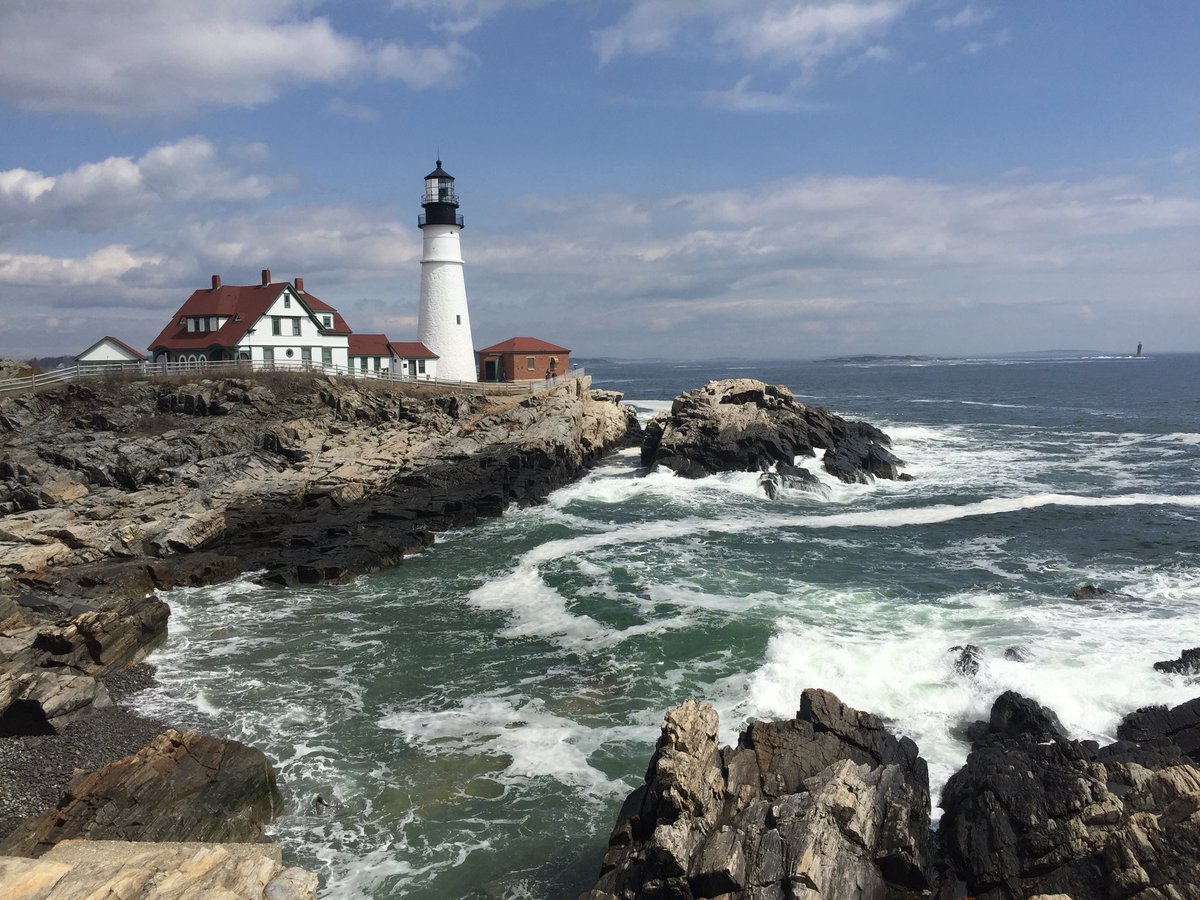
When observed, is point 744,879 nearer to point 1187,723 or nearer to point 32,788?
point 1187,723

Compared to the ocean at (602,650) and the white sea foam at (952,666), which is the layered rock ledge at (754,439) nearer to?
the ocean at (602,650)

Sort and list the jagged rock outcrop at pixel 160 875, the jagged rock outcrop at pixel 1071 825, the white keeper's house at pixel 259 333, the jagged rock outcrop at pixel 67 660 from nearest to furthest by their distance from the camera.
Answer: the jagged rock outcrop at pixel 160 875
the jagged rock outcrop at pixel 1071 825
the jagged rock outcrop at pixel 67 660
the white keeper's house at pixel 259 333

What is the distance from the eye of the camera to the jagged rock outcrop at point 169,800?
10.7 meters

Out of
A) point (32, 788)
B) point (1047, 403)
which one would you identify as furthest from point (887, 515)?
point (1047, 403)

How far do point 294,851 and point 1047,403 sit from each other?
273 feet

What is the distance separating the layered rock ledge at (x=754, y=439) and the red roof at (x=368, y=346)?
16.5 m

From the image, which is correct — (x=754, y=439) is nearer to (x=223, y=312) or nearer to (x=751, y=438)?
(x=751, y=438)

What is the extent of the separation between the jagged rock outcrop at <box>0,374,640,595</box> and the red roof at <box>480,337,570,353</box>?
9.96 meters

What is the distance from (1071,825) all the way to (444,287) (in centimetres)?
4389

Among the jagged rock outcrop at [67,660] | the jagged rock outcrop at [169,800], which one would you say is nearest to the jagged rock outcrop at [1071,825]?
the jagged rock outcrop at [169,800]

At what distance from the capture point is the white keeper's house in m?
42.1

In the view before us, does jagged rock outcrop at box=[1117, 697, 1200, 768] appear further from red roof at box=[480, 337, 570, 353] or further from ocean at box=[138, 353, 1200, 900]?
red roof at box=[480, 337, 570, 353]

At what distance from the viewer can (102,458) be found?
2916 cm

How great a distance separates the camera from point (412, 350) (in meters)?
48.2
